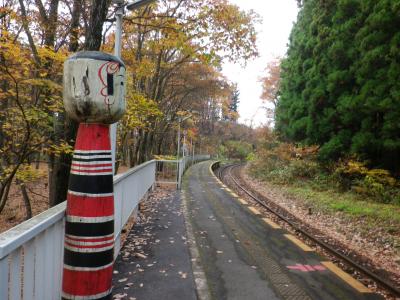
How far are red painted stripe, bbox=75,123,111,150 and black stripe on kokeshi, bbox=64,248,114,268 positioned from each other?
2.57 feet

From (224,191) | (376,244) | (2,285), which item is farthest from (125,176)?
(224,191)

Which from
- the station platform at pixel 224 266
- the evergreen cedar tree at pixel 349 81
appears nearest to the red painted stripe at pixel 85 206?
the station platform at pixel 224 266

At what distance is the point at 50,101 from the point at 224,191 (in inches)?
324

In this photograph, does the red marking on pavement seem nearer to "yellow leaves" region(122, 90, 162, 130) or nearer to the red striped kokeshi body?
the red striped kokeshi body

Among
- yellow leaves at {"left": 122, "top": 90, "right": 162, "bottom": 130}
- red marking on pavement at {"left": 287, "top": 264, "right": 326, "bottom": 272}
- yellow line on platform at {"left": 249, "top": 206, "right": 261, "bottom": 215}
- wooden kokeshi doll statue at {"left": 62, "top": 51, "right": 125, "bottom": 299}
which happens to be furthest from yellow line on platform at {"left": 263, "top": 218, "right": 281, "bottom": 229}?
wooden kokeshi doll statue at {"left": 62, "top": 51, "right": 125, "bottom": 299}

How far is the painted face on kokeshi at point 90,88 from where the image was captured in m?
2.54

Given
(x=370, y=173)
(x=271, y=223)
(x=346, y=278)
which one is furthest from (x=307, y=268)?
(x=370, y=173)

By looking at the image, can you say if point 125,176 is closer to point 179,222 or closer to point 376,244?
point 179,222

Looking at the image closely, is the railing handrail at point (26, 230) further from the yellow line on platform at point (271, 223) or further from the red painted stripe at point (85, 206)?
the yellow line on platform at point (271, 223)

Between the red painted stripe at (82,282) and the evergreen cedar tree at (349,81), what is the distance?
10.1m

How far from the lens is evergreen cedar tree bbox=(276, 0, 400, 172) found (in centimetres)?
1042

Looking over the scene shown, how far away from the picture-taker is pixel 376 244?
6.53 meters

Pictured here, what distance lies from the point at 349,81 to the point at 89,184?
40.3 feet

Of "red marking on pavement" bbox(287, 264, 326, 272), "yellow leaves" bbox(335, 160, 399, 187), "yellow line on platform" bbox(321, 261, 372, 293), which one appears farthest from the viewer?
"yellow leaves" bbox(335, 160, 399, 187)
